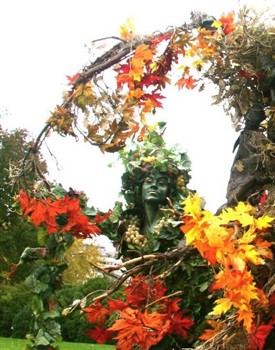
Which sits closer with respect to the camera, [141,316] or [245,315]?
[245,315]

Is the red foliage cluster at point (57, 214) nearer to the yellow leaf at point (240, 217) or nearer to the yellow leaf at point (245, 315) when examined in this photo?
the yellow leaf at point (240, 217)

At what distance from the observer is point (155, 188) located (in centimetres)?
347

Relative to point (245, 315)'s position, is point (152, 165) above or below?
above

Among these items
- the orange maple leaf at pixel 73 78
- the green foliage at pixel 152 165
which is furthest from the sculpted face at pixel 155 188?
the orange maple leaf at pixel 73 78

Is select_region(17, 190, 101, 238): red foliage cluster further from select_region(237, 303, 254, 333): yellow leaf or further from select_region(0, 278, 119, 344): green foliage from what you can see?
select_region(0, 278, 119, 344): green foliage

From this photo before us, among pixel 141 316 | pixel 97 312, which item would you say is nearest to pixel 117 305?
pixel 97 312

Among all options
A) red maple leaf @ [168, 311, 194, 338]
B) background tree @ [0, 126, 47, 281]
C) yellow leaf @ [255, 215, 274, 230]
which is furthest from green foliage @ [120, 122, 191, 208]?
background tree @ [0, 126, 47, 281]

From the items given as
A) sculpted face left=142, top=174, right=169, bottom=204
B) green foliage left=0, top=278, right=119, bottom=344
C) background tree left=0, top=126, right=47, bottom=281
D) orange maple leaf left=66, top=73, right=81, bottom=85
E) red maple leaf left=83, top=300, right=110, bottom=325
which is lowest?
red maple leaf left=83, top=300, right=110, bottom=325

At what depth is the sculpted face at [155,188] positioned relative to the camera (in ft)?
11.3

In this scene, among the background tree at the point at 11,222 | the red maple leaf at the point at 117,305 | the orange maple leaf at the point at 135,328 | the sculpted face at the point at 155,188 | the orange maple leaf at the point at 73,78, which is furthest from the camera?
the background tree at the point at 11,222

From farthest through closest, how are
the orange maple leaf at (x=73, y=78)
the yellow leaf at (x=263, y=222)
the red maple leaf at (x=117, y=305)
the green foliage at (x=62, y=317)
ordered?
1. the green foliage at (x=62, y=317)
2. the orange maple leaf at (x=73, y=78)
3. the red maple leaf at (x=117, y=305)
4. the yellow leaf at (x=263, y=222)

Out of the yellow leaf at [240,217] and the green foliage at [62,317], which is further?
the green foliage at [62,317]

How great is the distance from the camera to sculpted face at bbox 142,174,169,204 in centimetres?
344

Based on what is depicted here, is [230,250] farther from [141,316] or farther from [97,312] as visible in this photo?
[97,312]
